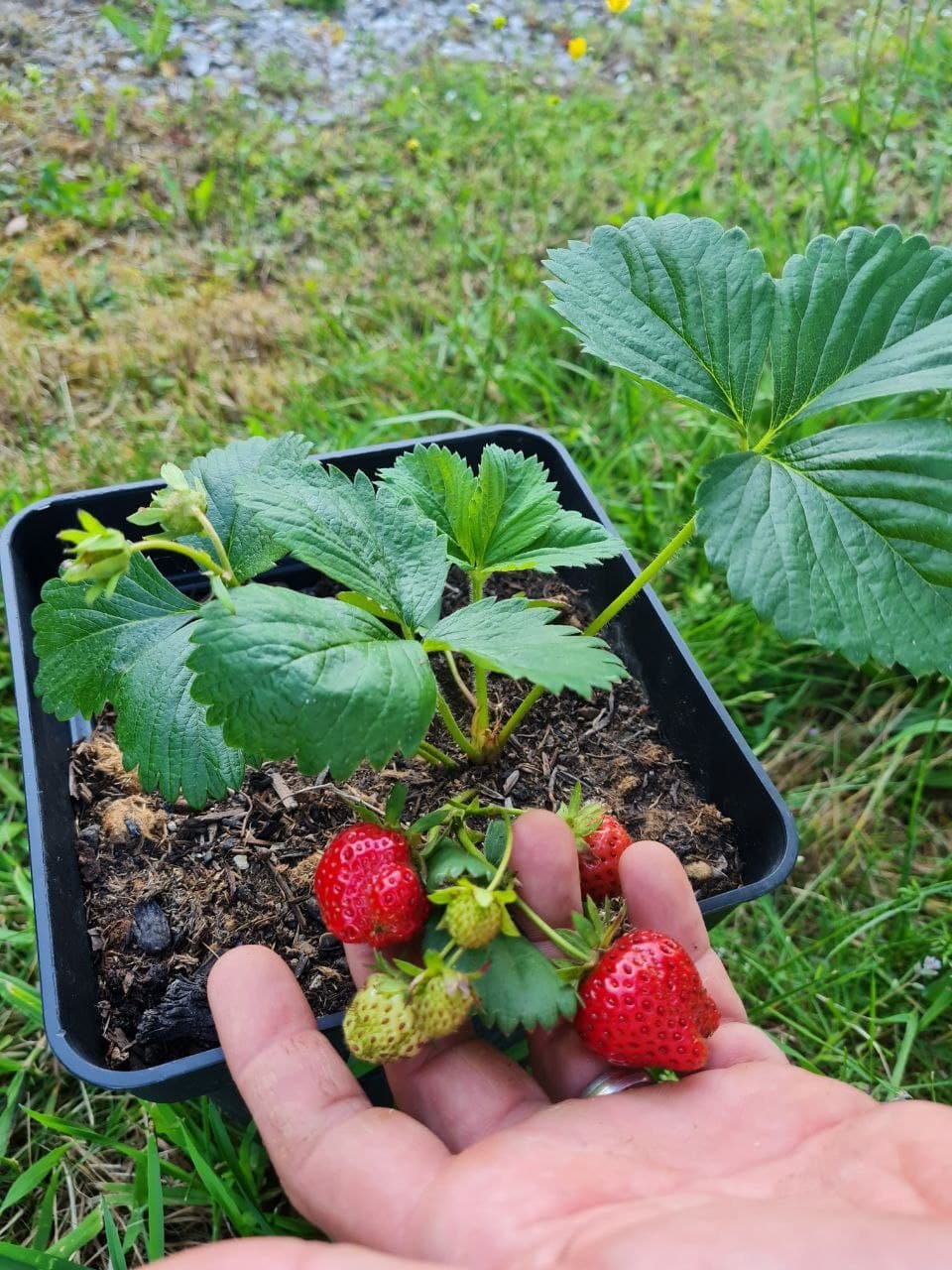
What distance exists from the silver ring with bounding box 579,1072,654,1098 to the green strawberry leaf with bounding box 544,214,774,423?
0.59 metres

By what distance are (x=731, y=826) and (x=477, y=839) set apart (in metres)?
0.33

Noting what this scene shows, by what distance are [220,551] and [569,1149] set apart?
0.56 metres

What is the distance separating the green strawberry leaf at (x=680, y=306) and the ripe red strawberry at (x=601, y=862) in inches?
16.0

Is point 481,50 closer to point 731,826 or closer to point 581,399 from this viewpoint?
point 581,399

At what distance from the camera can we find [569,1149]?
2.78ft

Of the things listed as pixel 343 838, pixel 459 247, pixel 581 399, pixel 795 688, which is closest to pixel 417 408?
pixel 581 399

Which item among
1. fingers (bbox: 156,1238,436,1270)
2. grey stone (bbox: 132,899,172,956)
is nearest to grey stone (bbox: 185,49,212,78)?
grey stone (bbox: 132,899,172,956)

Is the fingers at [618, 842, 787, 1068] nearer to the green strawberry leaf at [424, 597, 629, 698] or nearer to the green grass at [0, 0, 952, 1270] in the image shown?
the green strawberry leaf at [424, 597, 629, 698]

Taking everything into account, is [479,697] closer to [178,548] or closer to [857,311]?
[178,548]

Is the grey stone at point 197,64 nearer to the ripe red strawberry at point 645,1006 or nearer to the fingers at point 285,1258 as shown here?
the ripe red strawberry at point 645,1006

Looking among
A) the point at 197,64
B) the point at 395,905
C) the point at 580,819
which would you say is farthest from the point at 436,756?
the point at 197,64

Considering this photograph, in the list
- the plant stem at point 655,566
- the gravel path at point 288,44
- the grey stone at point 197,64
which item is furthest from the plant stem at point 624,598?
the grey stone at point 197,64

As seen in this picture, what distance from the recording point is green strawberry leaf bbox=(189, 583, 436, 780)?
0.80m

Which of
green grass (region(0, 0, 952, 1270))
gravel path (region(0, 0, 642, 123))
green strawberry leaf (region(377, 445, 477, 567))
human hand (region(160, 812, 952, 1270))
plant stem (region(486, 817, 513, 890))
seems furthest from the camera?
gravel path (region(0, 0, 642, 123))
